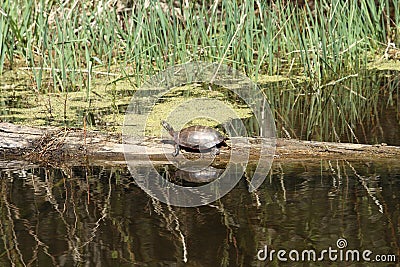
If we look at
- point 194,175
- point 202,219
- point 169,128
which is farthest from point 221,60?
point 202,219

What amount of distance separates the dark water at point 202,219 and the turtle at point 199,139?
0.26 m

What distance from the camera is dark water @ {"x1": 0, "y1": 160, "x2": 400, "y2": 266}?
2.02 meters

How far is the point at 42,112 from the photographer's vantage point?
4043 mm

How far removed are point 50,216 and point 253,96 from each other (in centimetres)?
226

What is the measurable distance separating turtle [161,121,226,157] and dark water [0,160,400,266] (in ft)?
0.85

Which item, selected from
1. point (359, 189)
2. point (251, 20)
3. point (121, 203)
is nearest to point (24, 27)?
point (251, 20)

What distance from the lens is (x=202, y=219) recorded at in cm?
228

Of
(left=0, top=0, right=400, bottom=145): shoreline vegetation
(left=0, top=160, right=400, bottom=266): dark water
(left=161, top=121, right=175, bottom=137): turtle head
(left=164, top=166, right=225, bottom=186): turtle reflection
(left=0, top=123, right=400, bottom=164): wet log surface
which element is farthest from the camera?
(left=0, top=0, right=400, bottom=145): shoreline vegetation

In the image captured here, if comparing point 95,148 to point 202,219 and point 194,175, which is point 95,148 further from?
point 202,219

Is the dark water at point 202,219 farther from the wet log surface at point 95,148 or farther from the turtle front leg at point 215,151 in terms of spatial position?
the turtle front leg at point 215,151

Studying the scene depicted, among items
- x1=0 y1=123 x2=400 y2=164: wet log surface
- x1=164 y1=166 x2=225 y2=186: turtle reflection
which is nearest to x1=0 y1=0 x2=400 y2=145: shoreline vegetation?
x1=0 y1=123 x2=400 y2=164: wet log surface

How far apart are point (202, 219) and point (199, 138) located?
2.34ft

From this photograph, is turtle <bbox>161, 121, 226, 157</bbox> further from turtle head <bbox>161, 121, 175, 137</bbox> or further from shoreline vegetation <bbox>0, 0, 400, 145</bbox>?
shoreline vegetation <bbox>0, 0, 400, 145</bbox>

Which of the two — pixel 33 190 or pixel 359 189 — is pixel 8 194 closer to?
pixel 33 190
